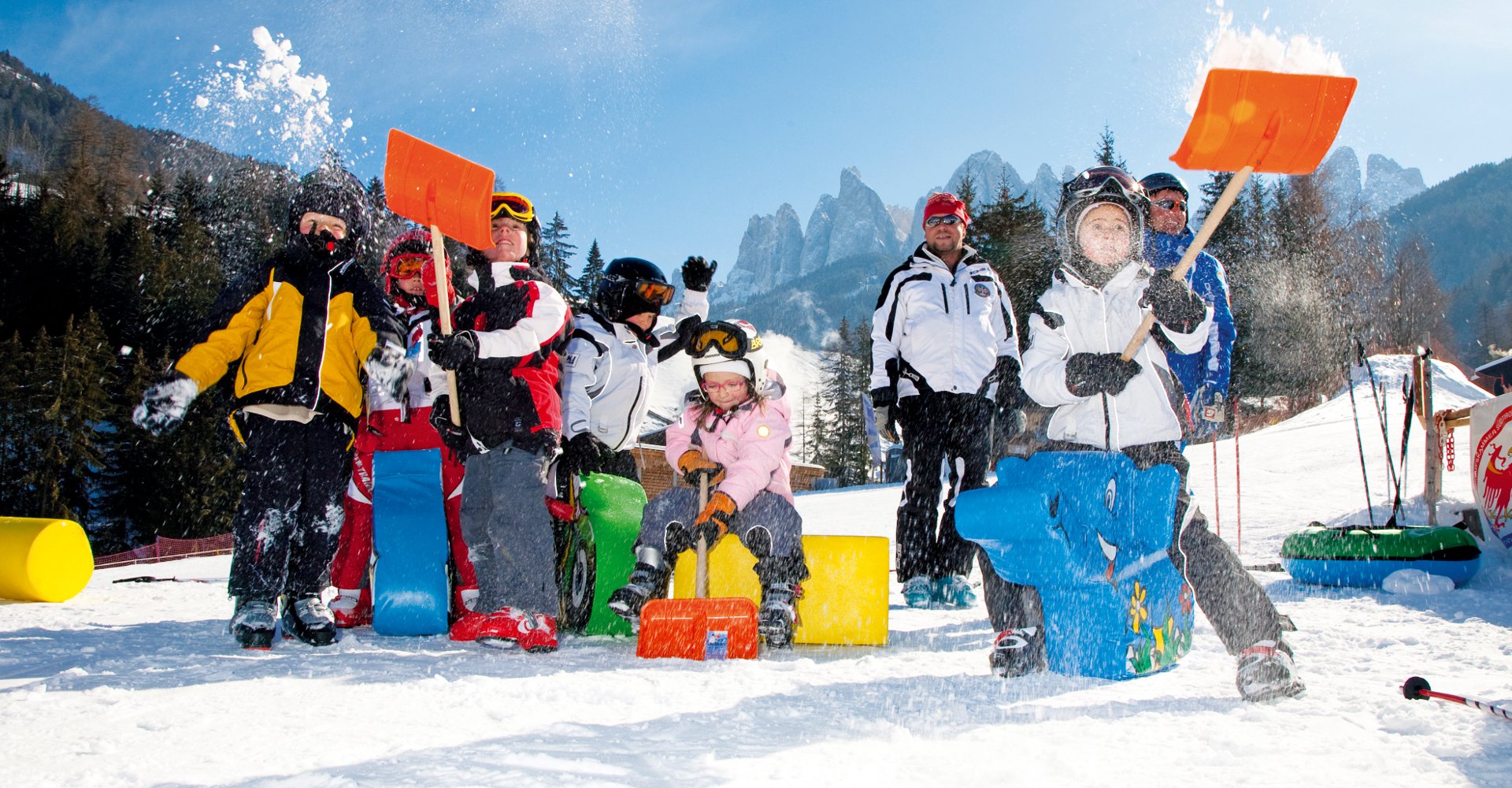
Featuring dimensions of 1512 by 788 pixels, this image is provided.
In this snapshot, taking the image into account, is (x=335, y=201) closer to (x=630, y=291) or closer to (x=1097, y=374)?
(x=630, y=291)

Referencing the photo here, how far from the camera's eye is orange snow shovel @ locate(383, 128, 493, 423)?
140 inches

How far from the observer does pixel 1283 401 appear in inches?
1280

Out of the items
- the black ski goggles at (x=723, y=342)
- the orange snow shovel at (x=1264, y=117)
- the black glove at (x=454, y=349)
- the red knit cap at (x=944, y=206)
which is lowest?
the black glove at (x=454, y=349)

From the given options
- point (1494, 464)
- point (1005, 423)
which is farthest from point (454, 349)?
point (1494, 464)

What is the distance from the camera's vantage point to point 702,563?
3674 mm

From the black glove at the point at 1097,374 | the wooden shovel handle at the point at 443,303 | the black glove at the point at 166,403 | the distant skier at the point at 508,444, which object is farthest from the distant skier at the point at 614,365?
the black glove at the point at 1097,374

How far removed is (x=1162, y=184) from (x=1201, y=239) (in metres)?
2.38

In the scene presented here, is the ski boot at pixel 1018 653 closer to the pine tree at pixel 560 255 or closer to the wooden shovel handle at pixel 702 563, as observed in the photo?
the wooden shovel handle at pixel 702 563

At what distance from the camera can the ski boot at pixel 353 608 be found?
157 inches

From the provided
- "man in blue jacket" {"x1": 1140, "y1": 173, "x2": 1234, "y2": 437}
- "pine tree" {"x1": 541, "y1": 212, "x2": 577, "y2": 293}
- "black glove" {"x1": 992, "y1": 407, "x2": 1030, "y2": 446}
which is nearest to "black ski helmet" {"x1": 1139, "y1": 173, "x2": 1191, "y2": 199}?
"man in blue jacket" {"x1": 1140, "y1": 173, "x2": 1234, "y2": 437}

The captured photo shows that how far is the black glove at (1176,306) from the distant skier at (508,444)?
221cm

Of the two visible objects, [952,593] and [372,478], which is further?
[952,593]

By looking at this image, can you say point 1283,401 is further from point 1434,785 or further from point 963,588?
point 1434,785

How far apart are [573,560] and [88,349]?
32.0m
